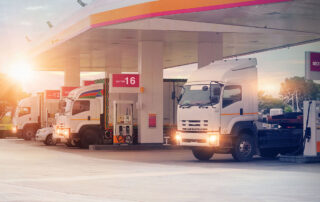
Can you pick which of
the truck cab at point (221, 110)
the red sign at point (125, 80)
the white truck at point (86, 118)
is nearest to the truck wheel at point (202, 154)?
the truck cab at point (221, 110)

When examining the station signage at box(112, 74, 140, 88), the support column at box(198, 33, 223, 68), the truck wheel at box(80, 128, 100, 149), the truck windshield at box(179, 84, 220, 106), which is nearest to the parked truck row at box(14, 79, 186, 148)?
the truck wheel at box(80, 128, 100, 149)

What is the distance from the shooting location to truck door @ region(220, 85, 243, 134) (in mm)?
20891

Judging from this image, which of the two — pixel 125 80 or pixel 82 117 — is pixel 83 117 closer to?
pixel 82 117

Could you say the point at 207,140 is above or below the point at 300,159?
above

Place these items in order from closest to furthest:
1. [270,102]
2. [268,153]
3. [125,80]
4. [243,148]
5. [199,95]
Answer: [199,95], [243,148], [268,153], [125,80], [270,102]

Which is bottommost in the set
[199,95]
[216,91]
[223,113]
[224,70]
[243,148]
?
[243,148]

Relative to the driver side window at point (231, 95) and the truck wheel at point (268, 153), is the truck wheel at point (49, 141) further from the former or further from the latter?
the driver side window at point (231, 95)

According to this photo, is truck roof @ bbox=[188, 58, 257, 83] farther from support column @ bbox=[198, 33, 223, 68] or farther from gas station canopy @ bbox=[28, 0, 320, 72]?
support column @ bbox=[198, 33, 223, 68]

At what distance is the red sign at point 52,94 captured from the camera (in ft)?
136

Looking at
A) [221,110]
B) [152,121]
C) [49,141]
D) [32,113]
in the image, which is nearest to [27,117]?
[32,113]

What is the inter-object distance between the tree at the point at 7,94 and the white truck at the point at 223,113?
218 feet

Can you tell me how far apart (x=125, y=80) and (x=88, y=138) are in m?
3.69

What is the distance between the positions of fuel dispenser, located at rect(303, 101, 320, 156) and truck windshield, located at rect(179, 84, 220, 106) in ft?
10.6

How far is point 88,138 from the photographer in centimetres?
3125
